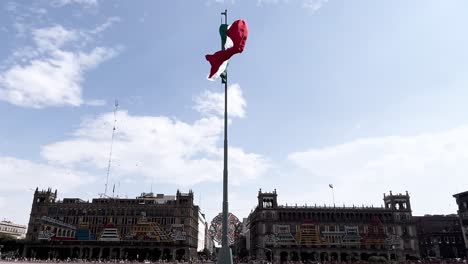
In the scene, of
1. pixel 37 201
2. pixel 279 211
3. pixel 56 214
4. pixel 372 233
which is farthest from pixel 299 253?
pixel 37 201

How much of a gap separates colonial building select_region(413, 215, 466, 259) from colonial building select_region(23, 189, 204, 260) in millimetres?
81600

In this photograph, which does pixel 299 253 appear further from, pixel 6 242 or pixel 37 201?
pixel 6 242

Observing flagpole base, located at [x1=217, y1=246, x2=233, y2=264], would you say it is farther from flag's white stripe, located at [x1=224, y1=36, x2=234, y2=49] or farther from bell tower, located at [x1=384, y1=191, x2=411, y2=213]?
bell tower, located at [x1=384, y1=191, x2=411, y2=213]

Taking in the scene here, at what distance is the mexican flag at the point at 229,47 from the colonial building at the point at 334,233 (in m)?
93.3

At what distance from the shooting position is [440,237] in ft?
422

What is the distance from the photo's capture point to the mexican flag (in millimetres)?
23500

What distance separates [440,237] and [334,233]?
145ft

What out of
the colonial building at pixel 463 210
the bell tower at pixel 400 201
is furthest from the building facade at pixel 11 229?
the colonial building at pixel 463 210

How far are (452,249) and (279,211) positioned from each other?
62.2 metres

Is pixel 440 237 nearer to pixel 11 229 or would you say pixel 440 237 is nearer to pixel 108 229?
pixel 108 229

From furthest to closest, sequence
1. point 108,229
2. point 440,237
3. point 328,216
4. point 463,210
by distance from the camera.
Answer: point 440,237
point 328,216
point 108,229
point 463,210

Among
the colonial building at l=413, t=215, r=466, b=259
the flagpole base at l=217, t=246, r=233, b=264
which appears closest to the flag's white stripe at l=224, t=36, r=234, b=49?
the flagpole base at l=217, t=246, r=233, b=264

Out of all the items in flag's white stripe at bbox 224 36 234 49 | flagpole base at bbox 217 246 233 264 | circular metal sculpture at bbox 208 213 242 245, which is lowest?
flagpole base at bbox 217 246 233 264

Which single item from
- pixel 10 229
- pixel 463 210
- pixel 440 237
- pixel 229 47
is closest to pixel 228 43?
pixel 229 47
